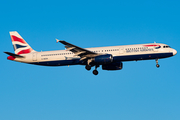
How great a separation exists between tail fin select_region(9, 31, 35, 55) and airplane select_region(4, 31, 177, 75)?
1546mm

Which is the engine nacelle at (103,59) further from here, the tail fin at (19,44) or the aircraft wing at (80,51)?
the tail fin at (19,44)

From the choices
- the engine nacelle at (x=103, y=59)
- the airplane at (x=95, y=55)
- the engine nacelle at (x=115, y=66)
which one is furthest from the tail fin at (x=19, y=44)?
the engine nacelle at (x=115, y=66)

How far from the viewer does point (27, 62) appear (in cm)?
5016

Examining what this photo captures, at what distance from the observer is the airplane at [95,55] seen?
1802 inches

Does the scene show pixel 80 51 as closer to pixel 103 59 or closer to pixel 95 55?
pixel 95 55

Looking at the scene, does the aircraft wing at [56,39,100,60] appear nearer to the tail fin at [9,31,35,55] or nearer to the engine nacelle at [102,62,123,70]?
the engine nacelle at [102,62,123,70]

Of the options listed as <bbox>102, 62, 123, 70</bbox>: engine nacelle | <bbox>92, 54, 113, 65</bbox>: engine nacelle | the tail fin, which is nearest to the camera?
<bbox>92, 54, 113, 65</bbox>: engine nacelle

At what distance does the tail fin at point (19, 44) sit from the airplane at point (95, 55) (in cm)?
155

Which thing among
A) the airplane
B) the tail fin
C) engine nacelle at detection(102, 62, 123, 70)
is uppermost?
the tail fin

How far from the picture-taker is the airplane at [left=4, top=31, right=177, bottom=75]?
45781 millimetres

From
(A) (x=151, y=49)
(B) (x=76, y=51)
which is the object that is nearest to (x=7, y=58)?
(B) (x=76, y=51)

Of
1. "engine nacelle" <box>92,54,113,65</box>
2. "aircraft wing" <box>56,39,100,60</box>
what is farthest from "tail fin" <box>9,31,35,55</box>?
"engine nacelle" <box>92,54,113,65</box>

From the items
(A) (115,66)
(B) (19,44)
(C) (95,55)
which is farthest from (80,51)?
(B) (19,44)

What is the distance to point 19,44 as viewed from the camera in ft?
174
